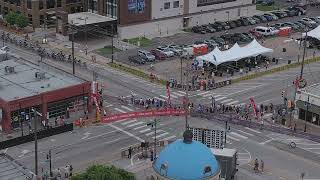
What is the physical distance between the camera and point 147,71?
90500 millimetres

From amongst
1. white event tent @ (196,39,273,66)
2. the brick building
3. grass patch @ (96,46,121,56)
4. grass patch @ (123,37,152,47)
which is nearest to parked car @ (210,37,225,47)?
white event tent @ (196,39,273,66)

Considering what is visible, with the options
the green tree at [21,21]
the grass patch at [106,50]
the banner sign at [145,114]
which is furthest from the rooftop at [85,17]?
the banner sign at [145,114]

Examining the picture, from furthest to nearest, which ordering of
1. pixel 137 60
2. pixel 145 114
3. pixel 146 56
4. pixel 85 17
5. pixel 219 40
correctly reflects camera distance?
pixel 85 17 → pixel 219 40 → pixel 146 56 → pixel 137 60 → pixel 145 114

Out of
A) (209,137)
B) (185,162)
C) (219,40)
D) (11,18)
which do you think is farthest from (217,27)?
(185,162)

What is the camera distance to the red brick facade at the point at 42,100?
6581 cm

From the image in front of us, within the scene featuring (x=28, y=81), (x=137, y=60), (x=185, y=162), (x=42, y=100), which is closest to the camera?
(x=185, y=162)

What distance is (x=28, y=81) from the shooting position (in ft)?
240

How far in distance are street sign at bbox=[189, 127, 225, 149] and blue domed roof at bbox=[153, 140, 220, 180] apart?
1397 cm

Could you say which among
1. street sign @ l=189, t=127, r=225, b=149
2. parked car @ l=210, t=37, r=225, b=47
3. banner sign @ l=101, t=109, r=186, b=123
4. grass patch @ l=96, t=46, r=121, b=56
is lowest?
banner sign @ l=101, t=109, r=186, b=123

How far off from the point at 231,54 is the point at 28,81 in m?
31.0

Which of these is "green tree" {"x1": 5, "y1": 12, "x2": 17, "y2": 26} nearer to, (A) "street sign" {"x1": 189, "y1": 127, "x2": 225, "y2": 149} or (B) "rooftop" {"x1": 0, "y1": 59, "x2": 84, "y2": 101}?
(B) "rooftop" {"x1": 0, "y1": 59, "x2": 84, "y2": 101}

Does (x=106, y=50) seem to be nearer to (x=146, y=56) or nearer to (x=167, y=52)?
(x=146, y=56)

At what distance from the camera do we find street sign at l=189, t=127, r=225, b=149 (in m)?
56.6

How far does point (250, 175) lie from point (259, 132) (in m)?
10.9
